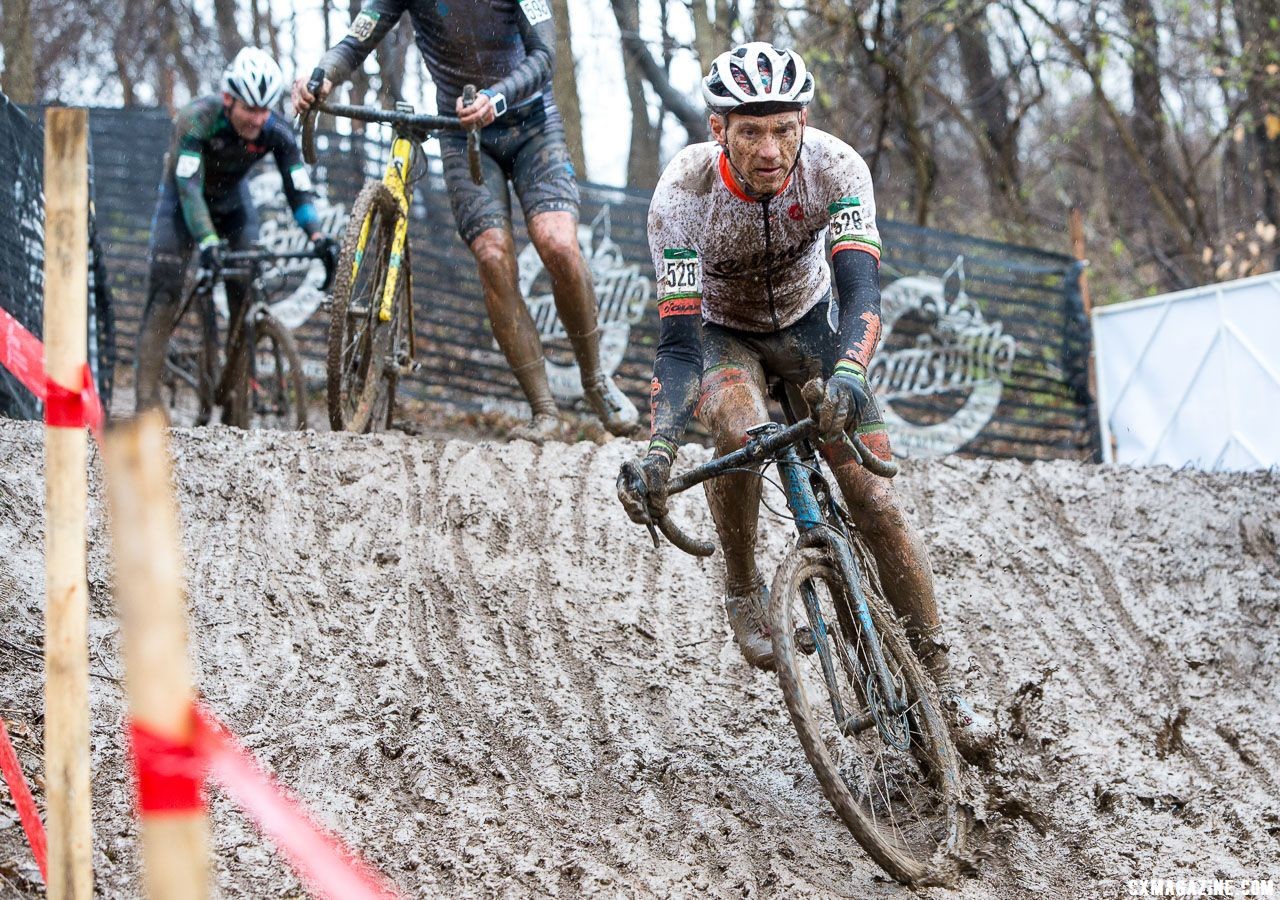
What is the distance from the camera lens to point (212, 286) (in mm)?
7719

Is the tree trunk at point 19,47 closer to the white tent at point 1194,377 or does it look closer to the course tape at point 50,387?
the white tent at point 1194,377

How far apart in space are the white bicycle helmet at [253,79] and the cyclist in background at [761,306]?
13.4ft

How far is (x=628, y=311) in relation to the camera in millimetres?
9945

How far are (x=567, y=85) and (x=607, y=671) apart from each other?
857cm

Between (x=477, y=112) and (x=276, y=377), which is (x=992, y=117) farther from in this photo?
(x=477, y=112)

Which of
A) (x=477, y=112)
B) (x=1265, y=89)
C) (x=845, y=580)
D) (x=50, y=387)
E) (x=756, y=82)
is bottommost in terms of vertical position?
(x=845, y=580)

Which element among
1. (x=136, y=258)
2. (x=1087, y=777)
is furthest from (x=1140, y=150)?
(x=1087, y=777)

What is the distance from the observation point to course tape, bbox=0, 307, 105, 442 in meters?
2.40

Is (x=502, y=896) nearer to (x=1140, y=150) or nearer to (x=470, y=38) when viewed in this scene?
(x=470, y=38)

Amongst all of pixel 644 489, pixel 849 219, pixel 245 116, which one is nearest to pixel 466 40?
pixel 245 116

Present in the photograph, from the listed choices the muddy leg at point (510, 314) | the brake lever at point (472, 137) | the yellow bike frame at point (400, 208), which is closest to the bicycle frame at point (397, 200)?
the yellow bike frame at point (400, 208)

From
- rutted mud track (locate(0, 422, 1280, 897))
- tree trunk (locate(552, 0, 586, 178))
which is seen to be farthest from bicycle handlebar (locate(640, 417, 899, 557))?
tree trunk (locate(552, 0, 586, 178))

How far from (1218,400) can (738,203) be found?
6.12 meters

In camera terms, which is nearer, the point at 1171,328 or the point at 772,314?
the point at 772,314
